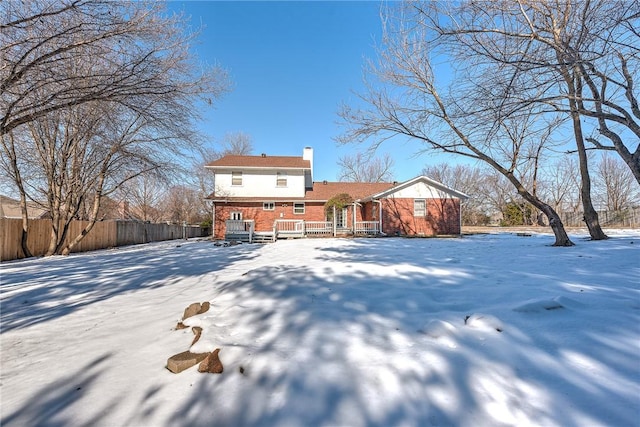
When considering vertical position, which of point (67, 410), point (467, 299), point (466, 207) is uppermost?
point (466, 207)

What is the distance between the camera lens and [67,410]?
6.14 ft

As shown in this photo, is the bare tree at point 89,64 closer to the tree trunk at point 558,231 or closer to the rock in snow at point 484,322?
the rock in snow at point 484,322

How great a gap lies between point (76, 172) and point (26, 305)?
11.0 meters

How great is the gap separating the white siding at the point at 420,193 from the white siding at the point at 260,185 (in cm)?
612

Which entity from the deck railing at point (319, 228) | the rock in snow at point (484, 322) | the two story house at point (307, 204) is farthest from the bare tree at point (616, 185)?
the rock in snow at point (484, 322)

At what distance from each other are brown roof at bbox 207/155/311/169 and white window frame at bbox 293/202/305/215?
2.45 m

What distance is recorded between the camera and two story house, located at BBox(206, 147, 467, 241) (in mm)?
18000

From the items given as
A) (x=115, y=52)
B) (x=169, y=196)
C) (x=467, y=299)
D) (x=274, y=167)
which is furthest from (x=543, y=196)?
(x=169, y=196)

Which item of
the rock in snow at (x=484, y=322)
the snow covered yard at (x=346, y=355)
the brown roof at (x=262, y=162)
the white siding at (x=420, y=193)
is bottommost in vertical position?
the snow covered yard at (x=346, y=355)

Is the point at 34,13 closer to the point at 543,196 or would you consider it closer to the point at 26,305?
the point at 26,305

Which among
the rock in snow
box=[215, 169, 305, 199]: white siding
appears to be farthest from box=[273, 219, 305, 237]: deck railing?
the rock in snow

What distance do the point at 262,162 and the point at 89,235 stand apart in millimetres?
10440

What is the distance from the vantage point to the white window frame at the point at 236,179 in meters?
19.1

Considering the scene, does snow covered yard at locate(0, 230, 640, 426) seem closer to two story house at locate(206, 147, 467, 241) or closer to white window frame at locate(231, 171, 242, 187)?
two story house at locate(206, 147, 467, 241)
